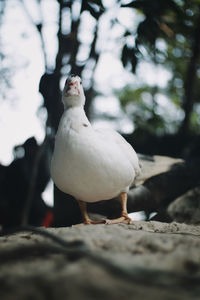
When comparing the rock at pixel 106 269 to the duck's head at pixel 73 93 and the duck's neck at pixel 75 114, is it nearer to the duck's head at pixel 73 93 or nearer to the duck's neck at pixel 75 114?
the duck's neck at pixel 75 114

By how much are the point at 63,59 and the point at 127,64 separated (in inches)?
44.8

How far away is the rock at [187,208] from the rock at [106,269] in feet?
7.08

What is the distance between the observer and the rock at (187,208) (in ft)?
13.6

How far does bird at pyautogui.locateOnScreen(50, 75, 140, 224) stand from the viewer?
2650mm

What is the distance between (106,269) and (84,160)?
1.25 meters

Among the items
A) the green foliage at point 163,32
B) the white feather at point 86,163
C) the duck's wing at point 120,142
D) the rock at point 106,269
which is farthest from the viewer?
the green foliage at point 163,32

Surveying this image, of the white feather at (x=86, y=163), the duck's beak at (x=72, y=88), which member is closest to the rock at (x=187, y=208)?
the white feather at (x=86, y=163)

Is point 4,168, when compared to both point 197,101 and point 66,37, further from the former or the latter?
point 197,101

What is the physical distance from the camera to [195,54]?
20.6 feet

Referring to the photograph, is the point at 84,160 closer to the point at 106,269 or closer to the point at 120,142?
the point at 120,142

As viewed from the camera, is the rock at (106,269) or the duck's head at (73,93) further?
the duck's head at (73,93)

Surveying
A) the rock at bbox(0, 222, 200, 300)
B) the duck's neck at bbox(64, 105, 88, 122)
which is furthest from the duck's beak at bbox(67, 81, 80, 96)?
the rock at bbox(0, 222, 200, 300)

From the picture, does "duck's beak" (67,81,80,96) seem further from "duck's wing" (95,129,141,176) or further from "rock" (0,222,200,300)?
"rock" (0,222,200,300)

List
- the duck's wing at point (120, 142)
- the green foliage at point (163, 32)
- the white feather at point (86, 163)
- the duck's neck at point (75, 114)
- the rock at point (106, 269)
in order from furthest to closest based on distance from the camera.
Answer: the green foliage at point (163, 32), the duck's wing at point (120, 142), the duck's neck at point (75, 114), the white feather at point (86, 163), the rock at point (106, 269)
